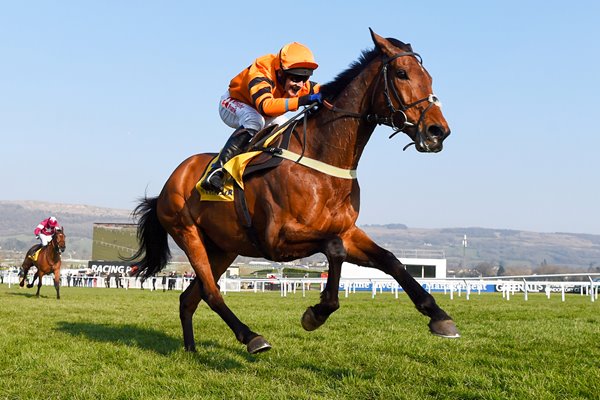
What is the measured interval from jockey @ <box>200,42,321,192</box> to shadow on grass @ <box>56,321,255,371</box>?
1586 mm

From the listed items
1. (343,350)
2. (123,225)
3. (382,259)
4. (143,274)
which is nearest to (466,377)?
(382,259)

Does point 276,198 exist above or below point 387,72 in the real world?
below

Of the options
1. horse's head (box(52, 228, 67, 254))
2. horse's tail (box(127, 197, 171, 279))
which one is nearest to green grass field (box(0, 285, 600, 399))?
horse's tail (box(127, 197, 171, 279))

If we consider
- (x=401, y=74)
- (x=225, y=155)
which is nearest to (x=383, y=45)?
(x=401, y=74)

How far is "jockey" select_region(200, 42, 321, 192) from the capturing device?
595cm

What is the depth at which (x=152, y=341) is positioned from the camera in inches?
309

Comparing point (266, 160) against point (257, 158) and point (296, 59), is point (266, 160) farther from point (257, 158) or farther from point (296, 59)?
point (296, 59)

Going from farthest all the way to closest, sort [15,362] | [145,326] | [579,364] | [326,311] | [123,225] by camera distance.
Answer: [123,225] < [145,326] < [15,362] < [579,364] < [326,311]

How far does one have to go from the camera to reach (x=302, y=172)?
18.4ft

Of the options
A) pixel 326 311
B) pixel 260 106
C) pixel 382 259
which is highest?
pixel 260 106

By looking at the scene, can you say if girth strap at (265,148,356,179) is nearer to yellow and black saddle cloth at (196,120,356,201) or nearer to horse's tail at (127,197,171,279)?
yellow and black saddle cloth at (196,120,356,201)

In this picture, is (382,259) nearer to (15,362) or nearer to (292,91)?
(292,91)

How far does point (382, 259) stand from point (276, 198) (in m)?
1.00

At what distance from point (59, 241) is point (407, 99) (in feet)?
60.5
